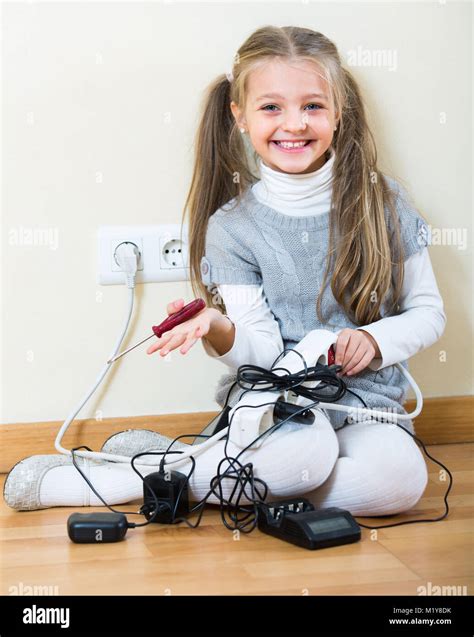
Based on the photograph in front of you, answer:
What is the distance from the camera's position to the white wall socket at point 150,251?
1.44 meters

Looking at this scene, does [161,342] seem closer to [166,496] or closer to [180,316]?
[180,316]

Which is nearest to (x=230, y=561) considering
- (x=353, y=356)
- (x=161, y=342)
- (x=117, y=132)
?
(x=161, y=342)

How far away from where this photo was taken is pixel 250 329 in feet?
4.26

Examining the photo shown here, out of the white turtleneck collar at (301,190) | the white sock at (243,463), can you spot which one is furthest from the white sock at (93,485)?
the white turtleneck collar at (301,190)

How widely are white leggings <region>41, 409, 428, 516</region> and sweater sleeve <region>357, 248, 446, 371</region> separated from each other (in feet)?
0.40

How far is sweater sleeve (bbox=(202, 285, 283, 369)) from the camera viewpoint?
4.07 feet

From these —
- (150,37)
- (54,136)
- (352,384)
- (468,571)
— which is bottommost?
(468,571)

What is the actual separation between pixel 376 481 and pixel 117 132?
68 cm

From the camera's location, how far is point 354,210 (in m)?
1.32

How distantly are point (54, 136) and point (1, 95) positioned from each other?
0.10 meters

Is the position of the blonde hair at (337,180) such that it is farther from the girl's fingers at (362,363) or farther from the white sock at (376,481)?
the white sock at (376,481)
